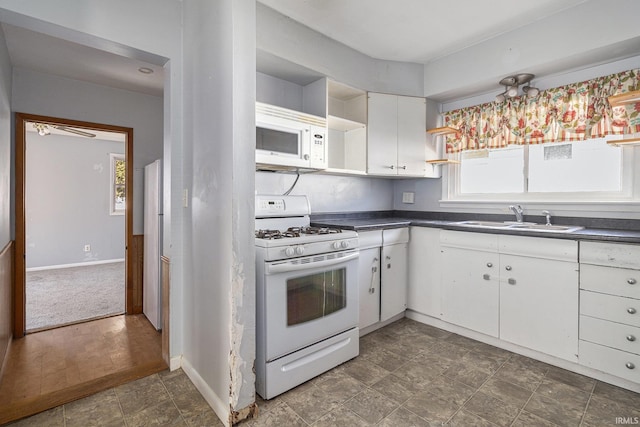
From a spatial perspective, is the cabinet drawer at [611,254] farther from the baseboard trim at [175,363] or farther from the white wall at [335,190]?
the baseboard trim at [175,363]

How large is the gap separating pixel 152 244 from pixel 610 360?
3.64 meters

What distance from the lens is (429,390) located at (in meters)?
1.94

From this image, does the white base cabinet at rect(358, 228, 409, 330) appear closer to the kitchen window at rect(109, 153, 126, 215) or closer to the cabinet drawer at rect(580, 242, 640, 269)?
the cabinet drawer at rect(580, 242, 640, 269)

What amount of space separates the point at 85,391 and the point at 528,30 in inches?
158

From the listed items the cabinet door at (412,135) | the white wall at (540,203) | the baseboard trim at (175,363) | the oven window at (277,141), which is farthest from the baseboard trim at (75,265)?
the cabinet door at (412,135)

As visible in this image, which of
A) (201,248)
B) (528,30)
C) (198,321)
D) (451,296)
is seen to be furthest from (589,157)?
(198,321)

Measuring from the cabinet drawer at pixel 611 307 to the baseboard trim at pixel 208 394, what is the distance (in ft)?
7.47

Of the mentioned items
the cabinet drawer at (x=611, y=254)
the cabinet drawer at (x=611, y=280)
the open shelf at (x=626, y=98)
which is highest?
the open shelf at (x=626, y=98)

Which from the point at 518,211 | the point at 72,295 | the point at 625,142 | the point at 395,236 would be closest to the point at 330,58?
the point at 395,236

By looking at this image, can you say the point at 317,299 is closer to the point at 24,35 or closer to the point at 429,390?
the point at 429,390

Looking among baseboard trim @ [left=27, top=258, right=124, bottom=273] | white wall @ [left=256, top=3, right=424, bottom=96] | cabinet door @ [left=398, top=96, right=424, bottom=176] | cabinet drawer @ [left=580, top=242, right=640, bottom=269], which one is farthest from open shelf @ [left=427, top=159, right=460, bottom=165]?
baseboard trim @ [left=27, top=258, right=124, bottom=273]

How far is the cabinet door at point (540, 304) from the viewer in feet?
6.97

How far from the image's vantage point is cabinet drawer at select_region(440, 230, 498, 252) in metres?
2.49

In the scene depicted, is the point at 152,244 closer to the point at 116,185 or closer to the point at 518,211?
the point at 518,211
